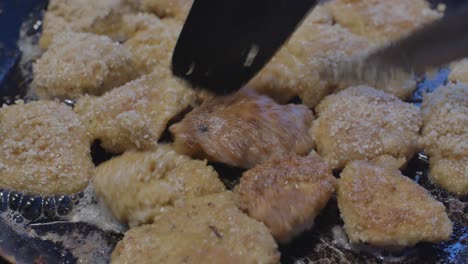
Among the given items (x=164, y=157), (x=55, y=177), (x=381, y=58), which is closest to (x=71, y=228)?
(x=55, y=177)

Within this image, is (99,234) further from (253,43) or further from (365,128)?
(365,128)

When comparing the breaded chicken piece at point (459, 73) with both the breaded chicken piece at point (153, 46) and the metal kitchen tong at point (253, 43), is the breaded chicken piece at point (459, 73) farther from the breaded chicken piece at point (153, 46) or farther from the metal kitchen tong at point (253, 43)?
the breaded chicken piece at point (153, 46)

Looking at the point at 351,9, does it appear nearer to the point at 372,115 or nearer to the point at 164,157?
the point at 372,115

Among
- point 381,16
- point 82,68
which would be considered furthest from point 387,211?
point 82,68

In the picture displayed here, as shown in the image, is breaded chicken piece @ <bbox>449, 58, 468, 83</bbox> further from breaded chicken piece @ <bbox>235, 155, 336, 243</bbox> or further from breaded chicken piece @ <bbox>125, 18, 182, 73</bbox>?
breaded chicken piece @ <bbox>125, 18, 182, 73</bbox>

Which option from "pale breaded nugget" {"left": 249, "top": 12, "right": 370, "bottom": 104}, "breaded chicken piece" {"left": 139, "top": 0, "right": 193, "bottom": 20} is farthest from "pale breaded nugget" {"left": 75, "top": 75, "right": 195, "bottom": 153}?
"breaded chicken piece" {"left": 139, "top": 0, "right": 193, "bottom": 20}

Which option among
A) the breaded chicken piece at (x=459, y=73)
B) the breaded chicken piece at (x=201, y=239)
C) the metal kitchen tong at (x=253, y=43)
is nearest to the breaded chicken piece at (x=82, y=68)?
the metal kitchen tong at (x=253, y=43)
